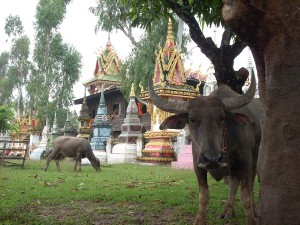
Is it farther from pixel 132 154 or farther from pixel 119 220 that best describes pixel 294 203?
pixel 132 154

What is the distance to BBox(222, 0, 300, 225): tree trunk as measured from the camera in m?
2.61

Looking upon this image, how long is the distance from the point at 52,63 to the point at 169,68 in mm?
18095

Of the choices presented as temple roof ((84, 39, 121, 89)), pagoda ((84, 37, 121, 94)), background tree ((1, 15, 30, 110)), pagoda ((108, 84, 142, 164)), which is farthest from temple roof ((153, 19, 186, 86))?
background tree ((1, 15, 30, 110))

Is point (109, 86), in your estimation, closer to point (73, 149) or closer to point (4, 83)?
point (4, 83)

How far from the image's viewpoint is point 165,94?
16953mm

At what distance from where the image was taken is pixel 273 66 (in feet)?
9.37

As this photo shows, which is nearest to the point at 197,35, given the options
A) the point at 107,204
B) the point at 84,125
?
the point at 107,204

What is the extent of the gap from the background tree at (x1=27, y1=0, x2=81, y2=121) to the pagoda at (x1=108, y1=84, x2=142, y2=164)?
1306 cm

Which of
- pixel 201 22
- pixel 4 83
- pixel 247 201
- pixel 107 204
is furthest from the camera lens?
pixel 4 83

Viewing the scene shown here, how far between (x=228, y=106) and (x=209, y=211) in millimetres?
1932

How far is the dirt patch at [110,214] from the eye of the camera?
4820 mm

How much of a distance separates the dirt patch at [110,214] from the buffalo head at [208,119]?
1.09m

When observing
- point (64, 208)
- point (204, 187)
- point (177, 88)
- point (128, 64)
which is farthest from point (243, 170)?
point (128, 64)

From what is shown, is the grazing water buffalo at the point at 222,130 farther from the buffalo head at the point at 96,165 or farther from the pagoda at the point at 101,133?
the pagoda at the point at 101,133
